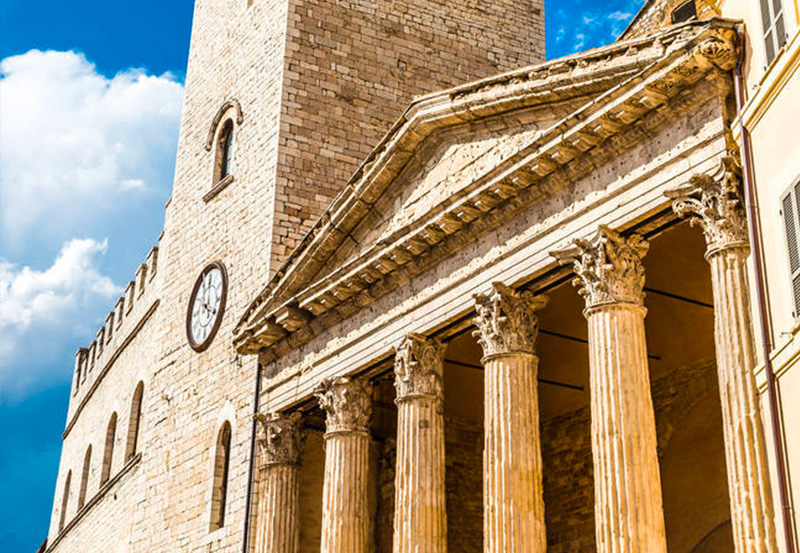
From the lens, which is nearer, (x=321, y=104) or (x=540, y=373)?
(x=540, y=373)

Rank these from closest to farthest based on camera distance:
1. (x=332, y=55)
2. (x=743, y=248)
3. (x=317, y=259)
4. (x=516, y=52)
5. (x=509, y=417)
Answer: (x=743, y=248), (x=509, y=417), (x=317, y=259), (x=332, y=55), (x=516, y=52)

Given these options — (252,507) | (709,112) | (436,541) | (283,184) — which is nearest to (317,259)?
(283,184)

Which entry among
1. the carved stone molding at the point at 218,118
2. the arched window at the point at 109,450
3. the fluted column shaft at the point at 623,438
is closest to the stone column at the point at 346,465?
the fluted column shaft at the point at 623,438

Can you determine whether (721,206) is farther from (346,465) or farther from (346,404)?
(346,465)

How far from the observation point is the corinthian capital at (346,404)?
53.9ft

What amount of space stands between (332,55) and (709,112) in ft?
37.3

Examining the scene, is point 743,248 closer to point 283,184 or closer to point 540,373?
point 540,373

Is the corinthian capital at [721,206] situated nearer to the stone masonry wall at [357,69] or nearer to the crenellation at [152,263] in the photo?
the stone masonry wall at [357,69]

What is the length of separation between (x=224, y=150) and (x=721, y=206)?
13.9 meters

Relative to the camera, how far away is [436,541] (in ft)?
47.0

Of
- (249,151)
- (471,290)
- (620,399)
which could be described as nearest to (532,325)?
(471,290)

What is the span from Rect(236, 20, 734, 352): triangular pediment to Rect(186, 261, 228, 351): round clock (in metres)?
1.87

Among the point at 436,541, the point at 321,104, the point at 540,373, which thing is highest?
the point at 321,104

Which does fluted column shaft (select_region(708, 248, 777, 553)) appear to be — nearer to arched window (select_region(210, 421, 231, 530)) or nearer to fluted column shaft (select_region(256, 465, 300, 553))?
fluted column shaft (select_region(256, 465, 300, 553))
